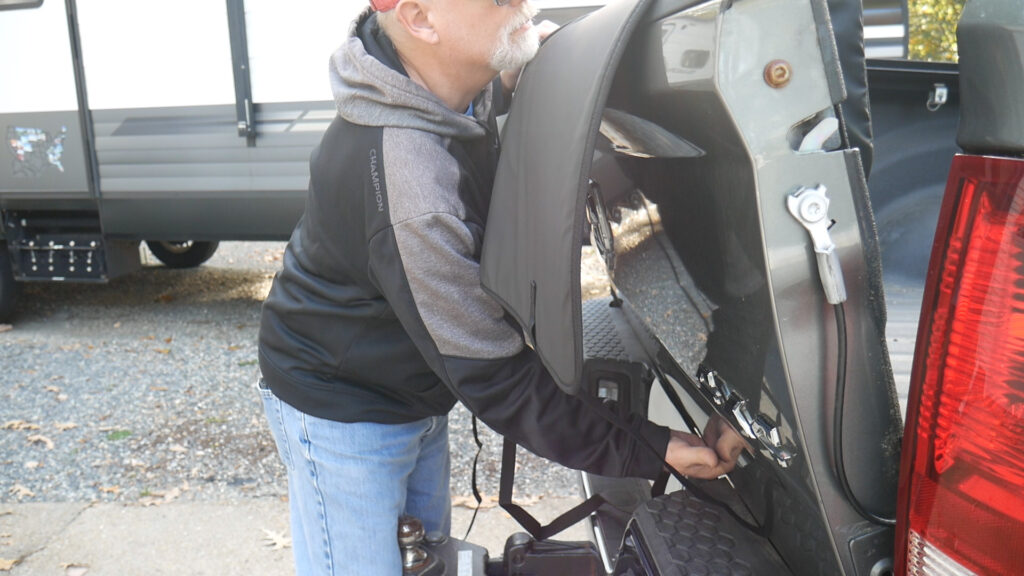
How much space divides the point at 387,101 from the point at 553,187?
462 mm

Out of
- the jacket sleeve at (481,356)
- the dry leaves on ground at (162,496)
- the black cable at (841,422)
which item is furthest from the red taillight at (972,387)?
the dry leaves on ground at (162,496)

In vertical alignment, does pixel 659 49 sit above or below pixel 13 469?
above

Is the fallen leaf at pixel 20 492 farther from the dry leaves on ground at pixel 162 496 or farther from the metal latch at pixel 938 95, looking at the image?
the metal latch at pixel 938 95

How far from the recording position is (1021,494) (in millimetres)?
931

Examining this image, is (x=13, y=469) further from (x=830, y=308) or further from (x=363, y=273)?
(x=830, y=308)

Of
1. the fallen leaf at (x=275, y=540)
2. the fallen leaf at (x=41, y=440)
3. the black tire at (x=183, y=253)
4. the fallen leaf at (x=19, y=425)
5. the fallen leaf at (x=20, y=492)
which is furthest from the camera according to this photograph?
the black tire at (x=183, y=253)

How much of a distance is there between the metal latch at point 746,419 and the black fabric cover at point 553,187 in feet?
0.86

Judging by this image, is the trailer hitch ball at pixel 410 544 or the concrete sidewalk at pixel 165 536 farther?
the concrete sidewalk at pixel 165 536

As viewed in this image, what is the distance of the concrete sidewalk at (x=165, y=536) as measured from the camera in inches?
118

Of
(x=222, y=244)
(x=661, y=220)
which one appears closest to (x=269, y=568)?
(x=661, y=220)

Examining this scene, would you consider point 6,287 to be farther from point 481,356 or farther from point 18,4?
point 481,356

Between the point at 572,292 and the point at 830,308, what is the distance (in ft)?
1.09

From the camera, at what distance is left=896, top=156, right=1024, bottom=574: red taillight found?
91 cm

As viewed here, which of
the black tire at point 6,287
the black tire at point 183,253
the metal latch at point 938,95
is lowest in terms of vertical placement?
the black tire at point 183,253
